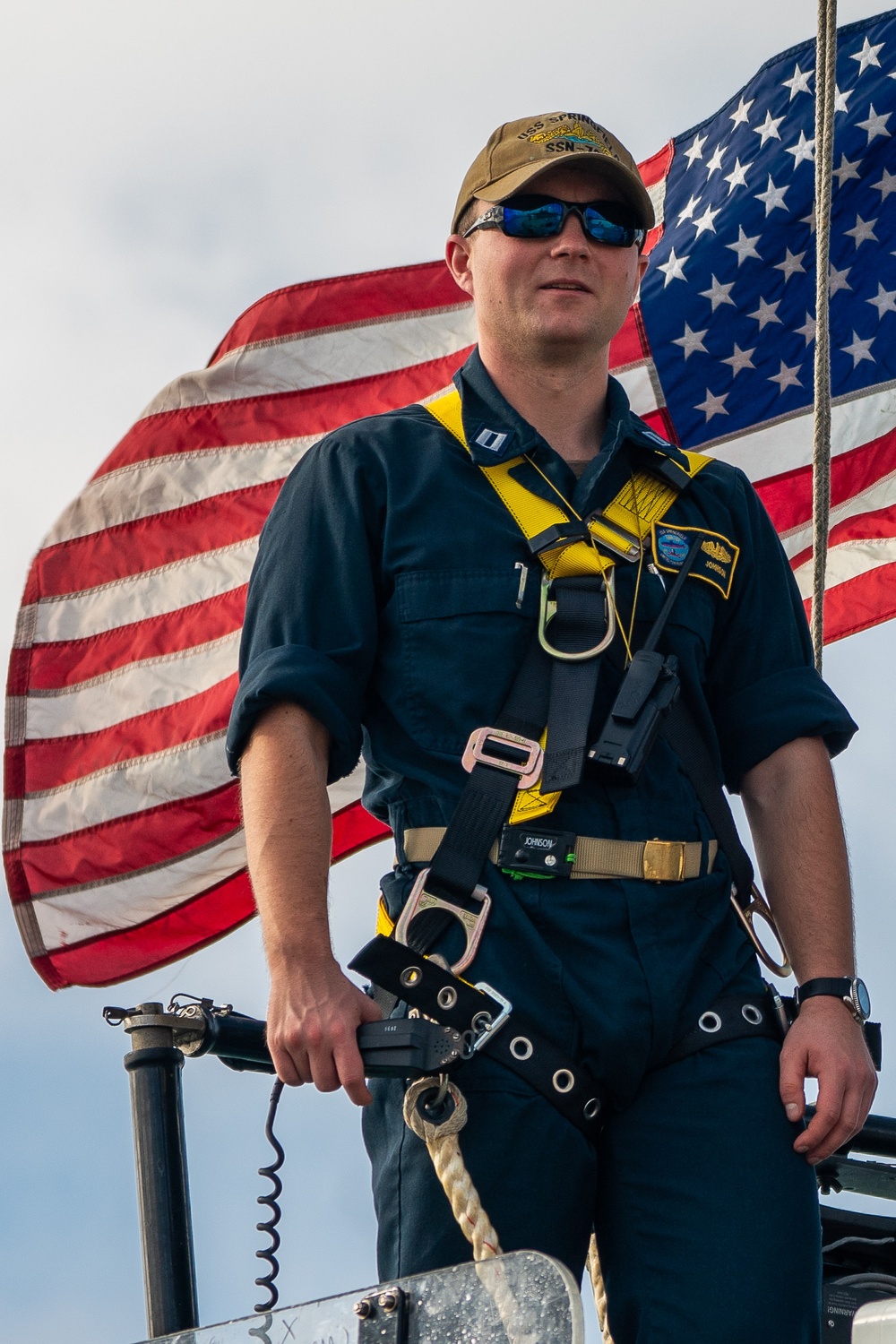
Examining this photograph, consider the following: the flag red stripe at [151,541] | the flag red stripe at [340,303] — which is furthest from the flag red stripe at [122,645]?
the flag red stripe at [340,303]

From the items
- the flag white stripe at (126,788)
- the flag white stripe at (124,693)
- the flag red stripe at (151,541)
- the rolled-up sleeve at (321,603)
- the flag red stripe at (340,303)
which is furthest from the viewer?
the flag red stripe at (340,303)

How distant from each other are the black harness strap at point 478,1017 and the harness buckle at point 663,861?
28 centimetres

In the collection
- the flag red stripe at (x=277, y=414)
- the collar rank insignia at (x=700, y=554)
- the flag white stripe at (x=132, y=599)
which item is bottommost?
the collar rank insignia at (x=700, y=554)

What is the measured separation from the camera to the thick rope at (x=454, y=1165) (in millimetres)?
2291

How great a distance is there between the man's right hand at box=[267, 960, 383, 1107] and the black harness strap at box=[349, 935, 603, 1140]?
0.05 m

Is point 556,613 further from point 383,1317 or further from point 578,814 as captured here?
point 383,1317

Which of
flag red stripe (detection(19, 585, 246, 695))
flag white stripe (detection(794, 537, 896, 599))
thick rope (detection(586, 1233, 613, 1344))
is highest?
flag red stripe (detection(19, 585, 246, 695))

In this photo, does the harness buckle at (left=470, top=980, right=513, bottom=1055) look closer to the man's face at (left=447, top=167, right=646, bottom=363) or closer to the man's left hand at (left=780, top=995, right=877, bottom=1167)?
the man's left hand at (left=780, top=995, right=877, bottom=1167)

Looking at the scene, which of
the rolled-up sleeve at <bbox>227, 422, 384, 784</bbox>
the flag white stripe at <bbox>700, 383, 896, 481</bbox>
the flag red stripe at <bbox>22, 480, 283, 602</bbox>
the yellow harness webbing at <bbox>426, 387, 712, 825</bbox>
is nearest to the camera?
the rolled-up sleeve at <bbox>227, 422, 384, 784</bbox>

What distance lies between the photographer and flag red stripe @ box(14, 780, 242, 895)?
6.41 metres

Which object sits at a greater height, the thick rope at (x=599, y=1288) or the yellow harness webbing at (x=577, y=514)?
the yellow harness webbing at (x=577, y=514)

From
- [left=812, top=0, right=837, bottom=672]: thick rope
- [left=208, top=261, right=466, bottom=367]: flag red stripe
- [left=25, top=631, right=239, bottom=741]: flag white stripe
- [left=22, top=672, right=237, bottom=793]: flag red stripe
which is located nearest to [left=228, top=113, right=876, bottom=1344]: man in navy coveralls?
[left=812, top=0, right=837, bottom=672]: thick rope

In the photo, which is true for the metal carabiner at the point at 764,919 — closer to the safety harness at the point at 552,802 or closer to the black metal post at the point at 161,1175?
the safety harness at the point at 552,802

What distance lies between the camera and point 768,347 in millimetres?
6160
